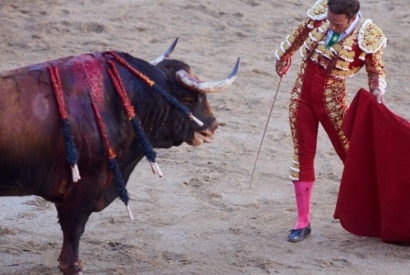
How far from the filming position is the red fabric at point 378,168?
16.8 ft

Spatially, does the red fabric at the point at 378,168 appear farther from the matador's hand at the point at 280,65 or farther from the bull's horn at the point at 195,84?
the bull's horn at the point at 195,84

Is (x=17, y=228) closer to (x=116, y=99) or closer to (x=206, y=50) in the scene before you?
(x=116, y=99)

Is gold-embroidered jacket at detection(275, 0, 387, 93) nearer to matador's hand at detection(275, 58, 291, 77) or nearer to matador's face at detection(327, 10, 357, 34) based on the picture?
matador's face at detection(327, 10, 357, 34)

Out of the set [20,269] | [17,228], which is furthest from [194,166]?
[20,269]

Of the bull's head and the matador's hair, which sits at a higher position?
the matador's hair

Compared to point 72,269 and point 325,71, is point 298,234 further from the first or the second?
point 72,269

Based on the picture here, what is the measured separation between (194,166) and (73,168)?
243 centimetres

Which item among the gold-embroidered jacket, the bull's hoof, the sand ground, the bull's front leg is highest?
the gold-embroidered jacket

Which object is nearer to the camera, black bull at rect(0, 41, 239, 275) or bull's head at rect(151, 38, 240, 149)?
black bull at rect(0, 41, 239, 275)

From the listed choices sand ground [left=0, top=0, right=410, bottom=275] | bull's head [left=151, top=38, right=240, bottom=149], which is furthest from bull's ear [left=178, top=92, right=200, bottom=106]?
sand ground [left=0, top=0, right=410, bottom=275]

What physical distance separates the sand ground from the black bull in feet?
1.95

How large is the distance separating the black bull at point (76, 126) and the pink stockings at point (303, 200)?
3.11 feet

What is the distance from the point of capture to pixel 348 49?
500 centimetres

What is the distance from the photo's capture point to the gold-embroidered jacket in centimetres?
498
